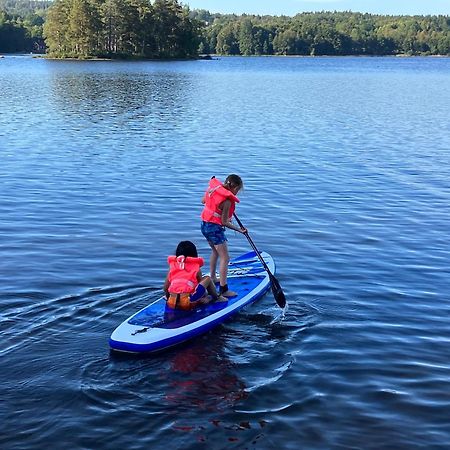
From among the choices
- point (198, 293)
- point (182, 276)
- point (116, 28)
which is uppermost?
point (116, 28)

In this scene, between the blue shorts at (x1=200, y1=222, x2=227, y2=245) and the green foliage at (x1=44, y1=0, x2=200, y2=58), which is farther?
the green foliage at (x1=44, y1=0, x2=200, y2=58)

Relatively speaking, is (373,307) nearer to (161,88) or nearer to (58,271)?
(58,271)

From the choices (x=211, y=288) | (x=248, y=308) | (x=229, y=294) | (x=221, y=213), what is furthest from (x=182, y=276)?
(x=248, y=308)

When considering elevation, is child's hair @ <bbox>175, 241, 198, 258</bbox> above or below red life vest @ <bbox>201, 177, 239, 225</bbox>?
below

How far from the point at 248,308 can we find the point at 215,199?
1.69 meters

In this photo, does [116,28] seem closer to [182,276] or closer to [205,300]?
[205,300]

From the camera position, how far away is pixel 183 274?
9.23 m

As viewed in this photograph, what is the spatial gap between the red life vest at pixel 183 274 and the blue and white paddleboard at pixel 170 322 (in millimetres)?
301

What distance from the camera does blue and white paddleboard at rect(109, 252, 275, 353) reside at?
8383mm

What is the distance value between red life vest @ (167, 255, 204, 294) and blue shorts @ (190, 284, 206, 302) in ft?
0.83

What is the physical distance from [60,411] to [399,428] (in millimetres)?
3466

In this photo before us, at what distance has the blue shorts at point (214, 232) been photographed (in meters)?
10.2

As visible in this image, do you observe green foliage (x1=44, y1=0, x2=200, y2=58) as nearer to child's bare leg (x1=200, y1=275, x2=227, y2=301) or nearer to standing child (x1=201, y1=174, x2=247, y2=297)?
standing child (x1=201, y1=174, x2=247, y2=297)

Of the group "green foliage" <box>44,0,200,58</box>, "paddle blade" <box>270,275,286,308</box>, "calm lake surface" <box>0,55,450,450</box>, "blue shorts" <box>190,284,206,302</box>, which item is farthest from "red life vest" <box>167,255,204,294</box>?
"green foliage" <box>44,0,200,58</box>
